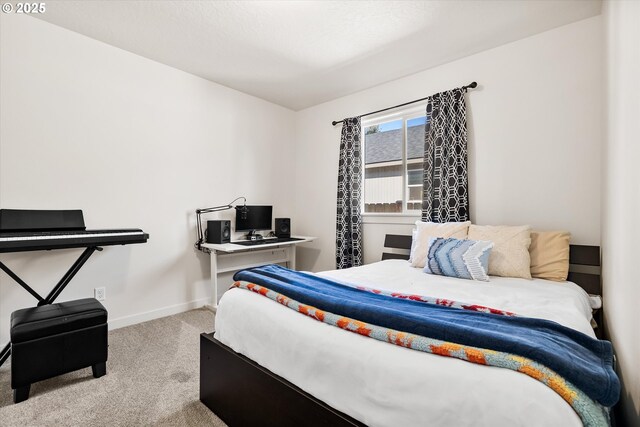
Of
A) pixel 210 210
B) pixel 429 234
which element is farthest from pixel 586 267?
pixel 210 210

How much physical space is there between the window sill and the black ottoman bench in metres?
2.81

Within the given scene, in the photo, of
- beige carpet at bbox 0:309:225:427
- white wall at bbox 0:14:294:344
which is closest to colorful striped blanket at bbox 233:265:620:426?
beige carpet at bbox 0:309:225:427

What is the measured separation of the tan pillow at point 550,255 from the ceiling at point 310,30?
1745 millimetres

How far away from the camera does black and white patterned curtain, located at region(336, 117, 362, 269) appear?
12.5 feet

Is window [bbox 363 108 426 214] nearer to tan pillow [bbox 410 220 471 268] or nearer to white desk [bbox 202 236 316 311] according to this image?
tan pillow [bbox 410 220 471 268]

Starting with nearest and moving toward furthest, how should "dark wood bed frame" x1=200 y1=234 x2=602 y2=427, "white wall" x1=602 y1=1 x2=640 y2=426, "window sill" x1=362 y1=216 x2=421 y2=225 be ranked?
"white wall" x1=602 y1=1 x2=640 y2=426, "dark wood bed frame" x1=200 y1=234 x2=602 y2=427, "window sill" x1=362 y1=216 x2=421 y2=225

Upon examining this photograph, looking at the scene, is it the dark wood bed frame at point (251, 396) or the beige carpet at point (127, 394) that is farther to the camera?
the beige carpet at point (127, 394)

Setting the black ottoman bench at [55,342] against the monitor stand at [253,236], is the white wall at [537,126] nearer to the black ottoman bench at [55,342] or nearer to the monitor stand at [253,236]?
the monitor stand at [253,236]

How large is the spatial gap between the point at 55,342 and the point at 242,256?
6.97 feet

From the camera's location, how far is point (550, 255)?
7.58ft

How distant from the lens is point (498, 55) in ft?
9.37

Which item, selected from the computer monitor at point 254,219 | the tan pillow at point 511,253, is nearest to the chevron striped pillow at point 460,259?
the tan pillow at point 511,253

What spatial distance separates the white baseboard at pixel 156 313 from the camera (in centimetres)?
293

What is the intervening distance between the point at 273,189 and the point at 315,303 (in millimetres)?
3174
